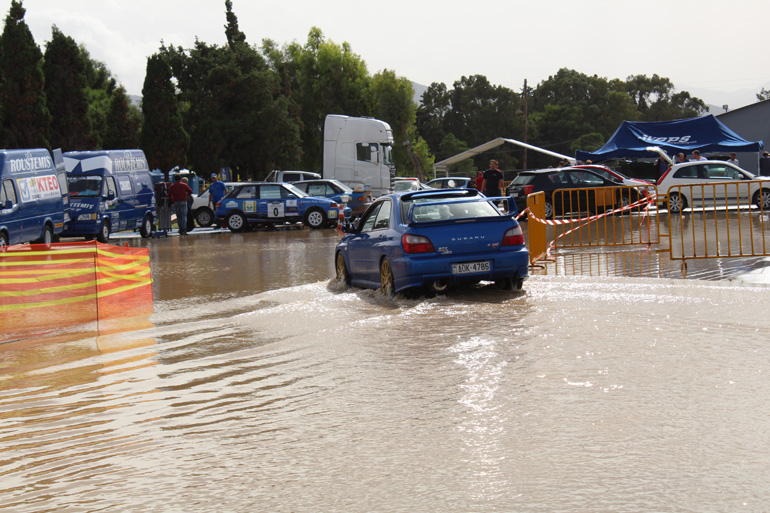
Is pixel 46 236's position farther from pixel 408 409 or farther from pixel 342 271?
pixel 408 409

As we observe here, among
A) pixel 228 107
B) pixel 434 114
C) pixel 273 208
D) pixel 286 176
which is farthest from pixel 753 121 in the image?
pixel 434 114

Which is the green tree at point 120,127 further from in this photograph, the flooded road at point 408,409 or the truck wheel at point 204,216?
the flooded road at point 408,409

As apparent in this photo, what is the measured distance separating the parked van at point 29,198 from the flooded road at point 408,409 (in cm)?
1091

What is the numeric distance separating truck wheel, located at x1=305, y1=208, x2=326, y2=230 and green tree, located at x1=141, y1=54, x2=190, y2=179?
62.8ft

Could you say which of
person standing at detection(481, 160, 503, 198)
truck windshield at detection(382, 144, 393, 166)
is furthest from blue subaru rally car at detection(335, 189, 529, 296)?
truck windshield at detection(382, 144, 393, 166)

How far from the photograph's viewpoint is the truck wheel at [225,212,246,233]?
30781 mm

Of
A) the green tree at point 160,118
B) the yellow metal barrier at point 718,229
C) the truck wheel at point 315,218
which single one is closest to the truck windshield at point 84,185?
the truck wheel at point 315,218

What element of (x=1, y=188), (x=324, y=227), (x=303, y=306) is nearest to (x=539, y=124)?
(x=324, y=227)

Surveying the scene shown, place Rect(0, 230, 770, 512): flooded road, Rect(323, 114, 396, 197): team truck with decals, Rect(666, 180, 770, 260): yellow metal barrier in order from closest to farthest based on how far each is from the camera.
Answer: Rect(0, 230, 770, 512): flooded road, Rect(666, 180, 770, 260): yellow metal barrier, Rect(323, 114, 396, 197): team truck with decals

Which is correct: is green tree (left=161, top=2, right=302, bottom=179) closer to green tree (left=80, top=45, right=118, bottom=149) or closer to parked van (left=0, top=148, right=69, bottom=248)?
green tree (left=80, top=45, right=118, bottom=149)

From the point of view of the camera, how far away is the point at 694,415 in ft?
18.0

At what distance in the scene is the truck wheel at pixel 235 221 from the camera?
3078 centimetres

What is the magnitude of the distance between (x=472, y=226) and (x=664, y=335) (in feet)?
11.9

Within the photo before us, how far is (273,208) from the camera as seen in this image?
101 ft
